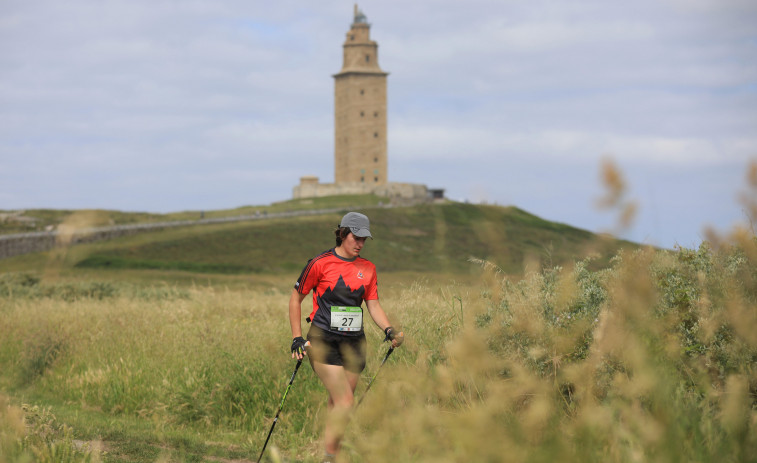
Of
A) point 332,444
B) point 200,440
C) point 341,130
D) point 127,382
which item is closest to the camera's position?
point 332,444

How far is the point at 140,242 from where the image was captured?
177 ft

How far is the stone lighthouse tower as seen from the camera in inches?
3974

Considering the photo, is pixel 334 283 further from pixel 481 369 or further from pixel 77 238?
pixel 77 238

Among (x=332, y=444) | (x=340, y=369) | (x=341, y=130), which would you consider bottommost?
(x=332, y=444)

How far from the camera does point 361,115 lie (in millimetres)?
100938

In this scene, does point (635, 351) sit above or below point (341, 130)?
below

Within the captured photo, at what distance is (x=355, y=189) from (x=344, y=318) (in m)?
91.8

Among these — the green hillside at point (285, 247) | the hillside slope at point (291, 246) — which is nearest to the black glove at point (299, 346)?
the green hillside at point (285, 247)

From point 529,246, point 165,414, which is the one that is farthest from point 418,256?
point 165,414

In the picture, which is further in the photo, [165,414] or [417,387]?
[165,414]

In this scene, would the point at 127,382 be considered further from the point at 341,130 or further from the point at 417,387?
the point at 341,130

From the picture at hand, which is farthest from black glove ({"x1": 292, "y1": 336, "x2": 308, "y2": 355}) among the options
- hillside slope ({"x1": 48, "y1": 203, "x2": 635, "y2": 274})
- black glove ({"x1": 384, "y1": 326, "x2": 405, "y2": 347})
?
hillside slope ({"x1": 48, "y1": 203, "x2": 635, "y2": 274})

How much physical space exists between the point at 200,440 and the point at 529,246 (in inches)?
2287

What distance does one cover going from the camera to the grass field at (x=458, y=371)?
3246 mm
